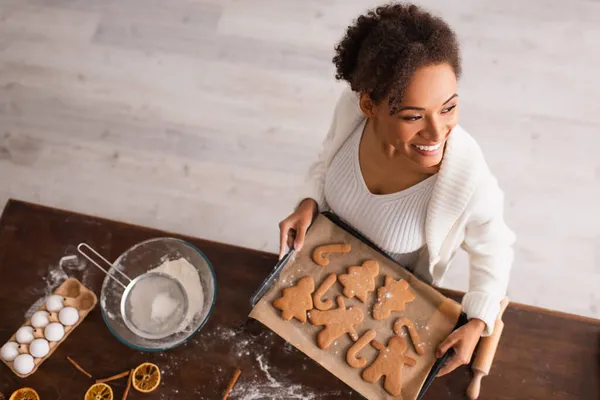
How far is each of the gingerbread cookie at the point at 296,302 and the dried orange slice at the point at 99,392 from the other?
46 cm

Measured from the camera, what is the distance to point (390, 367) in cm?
114

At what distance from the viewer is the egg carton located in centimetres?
129

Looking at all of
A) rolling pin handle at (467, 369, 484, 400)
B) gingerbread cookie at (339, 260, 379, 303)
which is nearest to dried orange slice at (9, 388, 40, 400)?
gingerbread cookie at (339, 260, 379, 303)

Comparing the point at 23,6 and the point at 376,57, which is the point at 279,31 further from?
the point at 376,57

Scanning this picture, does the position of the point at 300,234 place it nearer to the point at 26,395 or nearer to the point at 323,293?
the point at 323,293

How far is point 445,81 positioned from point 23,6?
266 cm

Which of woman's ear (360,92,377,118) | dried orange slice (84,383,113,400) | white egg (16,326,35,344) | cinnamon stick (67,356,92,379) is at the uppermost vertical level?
woman's ear (360,92,377,118)

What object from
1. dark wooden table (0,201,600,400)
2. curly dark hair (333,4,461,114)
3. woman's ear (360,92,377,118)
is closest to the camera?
curly dark hair (333,4,461,114)

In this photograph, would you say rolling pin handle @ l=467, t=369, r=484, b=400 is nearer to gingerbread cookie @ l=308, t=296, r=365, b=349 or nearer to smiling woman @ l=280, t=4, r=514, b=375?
smiling woman @ l=280, t=4, r=514, b=375

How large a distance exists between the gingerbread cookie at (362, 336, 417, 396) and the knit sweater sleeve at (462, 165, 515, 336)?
0.17 meters

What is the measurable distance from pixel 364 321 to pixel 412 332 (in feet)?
0.35

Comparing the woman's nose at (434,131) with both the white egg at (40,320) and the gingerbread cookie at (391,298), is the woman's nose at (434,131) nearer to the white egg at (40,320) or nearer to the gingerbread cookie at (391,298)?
the gingerbread cookie at (391,298)

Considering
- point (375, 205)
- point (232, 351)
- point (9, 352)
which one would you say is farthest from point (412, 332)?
point (9, 352)

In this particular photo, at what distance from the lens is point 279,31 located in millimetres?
2600
